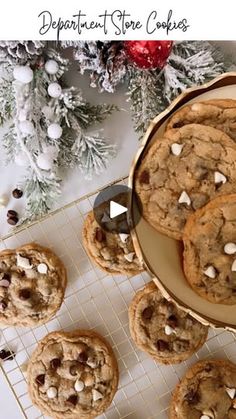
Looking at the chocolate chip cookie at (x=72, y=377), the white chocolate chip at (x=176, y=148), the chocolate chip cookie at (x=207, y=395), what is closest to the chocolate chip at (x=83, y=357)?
the chocolate chip cookie at (x=72, y=377)

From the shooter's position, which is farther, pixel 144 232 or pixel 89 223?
pixel 89 223

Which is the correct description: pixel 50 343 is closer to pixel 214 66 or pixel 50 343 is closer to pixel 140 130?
pixel 140 130

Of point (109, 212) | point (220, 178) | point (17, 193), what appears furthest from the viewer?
point (17, 193)

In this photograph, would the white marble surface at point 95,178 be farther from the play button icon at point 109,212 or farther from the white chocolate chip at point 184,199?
the white chocolate chip at point 184,199

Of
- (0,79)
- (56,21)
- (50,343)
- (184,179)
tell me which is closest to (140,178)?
(184,179)

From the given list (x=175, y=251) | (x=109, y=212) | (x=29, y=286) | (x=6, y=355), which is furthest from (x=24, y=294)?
(x=175, y=251)

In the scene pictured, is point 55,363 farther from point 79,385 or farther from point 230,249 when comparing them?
point 230,249

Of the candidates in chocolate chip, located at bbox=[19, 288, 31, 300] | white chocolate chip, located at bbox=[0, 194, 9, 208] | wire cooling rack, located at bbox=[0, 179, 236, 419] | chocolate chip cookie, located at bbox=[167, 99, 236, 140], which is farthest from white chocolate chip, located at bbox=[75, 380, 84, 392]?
chocolate chip cookie, located at bbox=[167, 99, 236, 140]
